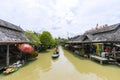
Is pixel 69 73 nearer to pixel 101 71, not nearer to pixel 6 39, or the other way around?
pixel 101 71

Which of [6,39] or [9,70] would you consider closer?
[9,70]

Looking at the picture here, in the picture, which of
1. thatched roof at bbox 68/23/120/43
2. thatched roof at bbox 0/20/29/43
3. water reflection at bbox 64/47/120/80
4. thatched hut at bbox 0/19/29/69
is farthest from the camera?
thatched roof at bbox 68/23/120/43

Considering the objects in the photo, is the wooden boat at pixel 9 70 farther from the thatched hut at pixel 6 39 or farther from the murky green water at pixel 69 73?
the thatched hut at pixel 6 39

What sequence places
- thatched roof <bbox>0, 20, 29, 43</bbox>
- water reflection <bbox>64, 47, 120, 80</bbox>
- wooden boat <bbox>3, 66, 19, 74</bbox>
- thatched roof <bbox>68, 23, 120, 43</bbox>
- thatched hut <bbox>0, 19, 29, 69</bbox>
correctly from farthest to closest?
thatched roof <bbox>68, 23, 120, 43</bbox> < thatched roof <bbox>0, 20, 29, 43</bbox> < thatched hut <bbox>0, 19, 29, 69</bbox> < wooden boat <bbox>3, 66, 19, 74</bbox> < water reflection <bbox>64, 47, 120, 80</bbox>

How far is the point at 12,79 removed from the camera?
9.52m

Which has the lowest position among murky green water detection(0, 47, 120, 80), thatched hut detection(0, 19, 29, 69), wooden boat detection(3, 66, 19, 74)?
murky green water detection(0, 47, 120, 80)

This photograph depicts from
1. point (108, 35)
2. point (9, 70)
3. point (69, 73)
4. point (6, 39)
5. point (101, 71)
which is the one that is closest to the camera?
point (9, 70)

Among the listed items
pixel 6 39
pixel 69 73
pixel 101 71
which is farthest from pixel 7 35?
pixel 101 71

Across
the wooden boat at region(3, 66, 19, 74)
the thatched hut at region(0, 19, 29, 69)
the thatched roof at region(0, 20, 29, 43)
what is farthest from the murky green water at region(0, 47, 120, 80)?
the thatched roof at region(0, 20, 29, 43)

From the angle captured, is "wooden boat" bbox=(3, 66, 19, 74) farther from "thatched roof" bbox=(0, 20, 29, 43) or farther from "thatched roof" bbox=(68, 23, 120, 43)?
"thatched roof" bbox=(68, 23, 120, 43)

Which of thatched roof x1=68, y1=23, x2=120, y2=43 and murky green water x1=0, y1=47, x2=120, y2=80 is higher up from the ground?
thatched roof x1=68, y1=23, x2=120, y2=43

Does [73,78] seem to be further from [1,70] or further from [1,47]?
[1,47]

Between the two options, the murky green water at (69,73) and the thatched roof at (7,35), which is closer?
the murky green water at (69,73)

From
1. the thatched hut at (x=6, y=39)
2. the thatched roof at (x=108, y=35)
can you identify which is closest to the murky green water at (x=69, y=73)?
the thatched hut at (x=6, y=39)
